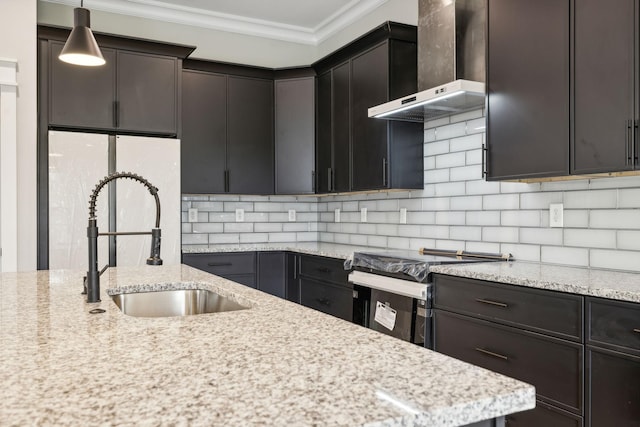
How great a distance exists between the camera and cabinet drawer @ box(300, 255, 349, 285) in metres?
3.52

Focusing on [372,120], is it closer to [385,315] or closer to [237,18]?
[385,315]

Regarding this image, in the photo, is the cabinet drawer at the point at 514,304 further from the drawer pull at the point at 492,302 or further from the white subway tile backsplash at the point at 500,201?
the white subway tile backsplash at the point at 500,201

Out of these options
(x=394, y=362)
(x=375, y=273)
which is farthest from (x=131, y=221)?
(x=394, y=362)

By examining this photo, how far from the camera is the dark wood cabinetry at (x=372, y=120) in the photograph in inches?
137

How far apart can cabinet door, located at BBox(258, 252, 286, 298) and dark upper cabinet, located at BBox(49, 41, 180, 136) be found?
1.22 meters

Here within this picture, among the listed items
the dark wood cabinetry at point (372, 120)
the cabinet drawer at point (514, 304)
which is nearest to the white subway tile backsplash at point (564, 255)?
the cabinet drawer at point (514, 304)

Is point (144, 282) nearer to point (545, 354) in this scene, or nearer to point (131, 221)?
point (545, 354)

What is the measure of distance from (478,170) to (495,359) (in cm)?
127

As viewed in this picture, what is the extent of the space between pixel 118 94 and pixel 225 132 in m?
0.90

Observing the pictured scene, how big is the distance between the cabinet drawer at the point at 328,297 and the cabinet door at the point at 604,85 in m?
1.71

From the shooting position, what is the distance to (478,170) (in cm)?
313

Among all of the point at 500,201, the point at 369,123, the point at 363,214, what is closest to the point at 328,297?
the point at 363,214

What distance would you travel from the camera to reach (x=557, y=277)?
2121 millimetres

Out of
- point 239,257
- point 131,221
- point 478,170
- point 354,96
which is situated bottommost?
point 239,257
